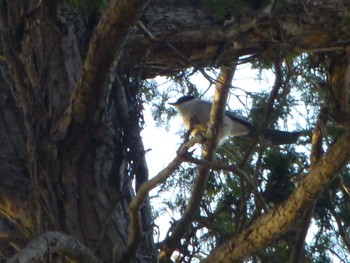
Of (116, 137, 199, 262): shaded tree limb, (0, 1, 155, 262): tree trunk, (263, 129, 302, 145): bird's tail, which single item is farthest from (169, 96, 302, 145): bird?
(116, 137, 199, 262): shaded tree limb

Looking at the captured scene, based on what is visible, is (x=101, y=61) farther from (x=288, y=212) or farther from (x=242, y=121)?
(x=242, y=121)

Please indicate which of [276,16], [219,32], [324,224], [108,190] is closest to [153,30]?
[219,32]

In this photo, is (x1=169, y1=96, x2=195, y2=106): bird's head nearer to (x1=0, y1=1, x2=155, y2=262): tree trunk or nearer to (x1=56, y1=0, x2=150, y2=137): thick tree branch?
(x1=0, y1=1, x2=155, y2=262): tree trunk

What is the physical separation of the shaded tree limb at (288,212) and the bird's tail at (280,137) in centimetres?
151

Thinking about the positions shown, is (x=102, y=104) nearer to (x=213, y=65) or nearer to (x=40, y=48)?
(x=40, y=48)

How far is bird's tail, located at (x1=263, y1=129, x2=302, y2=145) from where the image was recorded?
4590mm

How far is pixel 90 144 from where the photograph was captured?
3330mm

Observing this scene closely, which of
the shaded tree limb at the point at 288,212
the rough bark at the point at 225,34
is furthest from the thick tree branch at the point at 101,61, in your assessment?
the shaded tree limb at the point at 288,212

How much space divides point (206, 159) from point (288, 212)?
31.8 inches

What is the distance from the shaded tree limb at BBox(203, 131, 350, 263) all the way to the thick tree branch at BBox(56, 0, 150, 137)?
2.28 ft

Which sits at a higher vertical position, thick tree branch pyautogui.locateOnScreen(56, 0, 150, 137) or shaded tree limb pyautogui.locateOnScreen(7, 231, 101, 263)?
thick tree branch pyautogui.locateOnScreen(56, 0, 150, 137)

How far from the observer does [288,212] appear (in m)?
2.89

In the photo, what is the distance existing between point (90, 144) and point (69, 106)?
0.20m

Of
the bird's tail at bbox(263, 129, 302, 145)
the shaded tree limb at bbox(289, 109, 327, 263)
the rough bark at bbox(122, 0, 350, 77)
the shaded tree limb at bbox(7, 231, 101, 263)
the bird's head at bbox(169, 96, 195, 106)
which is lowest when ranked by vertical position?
the shaded tree limb at bbox(7, 231, 101, 263)
